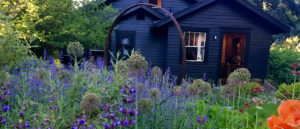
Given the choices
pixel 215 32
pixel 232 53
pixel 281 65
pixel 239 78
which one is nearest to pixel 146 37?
pixel 215 32

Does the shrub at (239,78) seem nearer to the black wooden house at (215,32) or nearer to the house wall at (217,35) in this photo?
the black wooden house at (215,32)

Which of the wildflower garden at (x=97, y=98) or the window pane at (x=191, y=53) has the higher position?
the window pane at (x=191, y=53)

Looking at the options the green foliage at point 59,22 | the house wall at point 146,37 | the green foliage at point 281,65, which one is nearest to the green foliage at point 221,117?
the green foliage at point 59,22

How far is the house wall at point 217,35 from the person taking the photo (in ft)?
35.2

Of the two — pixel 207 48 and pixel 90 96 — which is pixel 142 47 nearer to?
pixel 207 48

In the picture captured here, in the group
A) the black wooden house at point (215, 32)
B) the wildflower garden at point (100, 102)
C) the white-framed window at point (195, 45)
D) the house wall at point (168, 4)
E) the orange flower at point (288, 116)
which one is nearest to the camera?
the orange flower at point (288, 116)

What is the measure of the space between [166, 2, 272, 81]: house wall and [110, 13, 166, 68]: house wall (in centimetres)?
171

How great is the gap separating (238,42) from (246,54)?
2548mm

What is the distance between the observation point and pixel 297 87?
821cm

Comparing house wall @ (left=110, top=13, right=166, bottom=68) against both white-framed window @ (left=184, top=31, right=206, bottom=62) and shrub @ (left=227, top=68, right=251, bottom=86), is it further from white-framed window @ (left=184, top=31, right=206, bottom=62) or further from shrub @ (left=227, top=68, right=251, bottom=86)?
shrub @ (left=227, top=68, right=251, bottom=86)

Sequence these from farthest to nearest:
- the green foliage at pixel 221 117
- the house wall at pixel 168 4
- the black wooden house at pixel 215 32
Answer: the house wall at pixel 168 4 → the black wooden house at pixel 215 32 → the green foliage at pixel 221 117

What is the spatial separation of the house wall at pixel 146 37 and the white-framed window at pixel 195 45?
168cm

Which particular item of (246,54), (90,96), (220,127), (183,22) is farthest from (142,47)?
(90,96)

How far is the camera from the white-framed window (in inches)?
434
